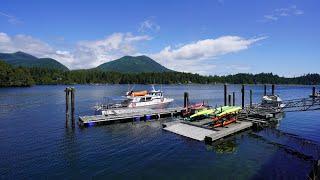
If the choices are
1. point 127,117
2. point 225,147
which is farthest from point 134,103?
point 225,147

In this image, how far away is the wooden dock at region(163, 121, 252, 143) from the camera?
33.3 metres

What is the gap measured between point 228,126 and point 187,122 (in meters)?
5.71

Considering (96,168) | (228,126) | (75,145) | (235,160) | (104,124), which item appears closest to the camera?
(96,168)

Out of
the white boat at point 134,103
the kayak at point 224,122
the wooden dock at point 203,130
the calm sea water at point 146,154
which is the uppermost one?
the white boat at point 134,103

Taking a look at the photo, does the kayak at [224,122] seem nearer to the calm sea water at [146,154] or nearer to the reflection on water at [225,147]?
the calm sea water at [146,154]

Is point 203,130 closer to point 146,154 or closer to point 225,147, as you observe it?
point 225,147

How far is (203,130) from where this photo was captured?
36344mm

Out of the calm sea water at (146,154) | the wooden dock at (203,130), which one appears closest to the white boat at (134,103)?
the calm sea water at (146,154)

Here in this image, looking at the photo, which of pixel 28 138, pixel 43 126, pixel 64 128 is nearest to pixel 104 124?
pixel 64 128

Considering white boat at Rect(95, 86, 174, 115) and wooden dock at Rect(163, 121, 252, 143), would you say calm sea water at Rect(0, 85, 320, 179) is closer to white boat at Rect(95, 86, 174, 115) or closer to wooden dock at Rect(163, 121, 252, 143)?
wooden dock at Rect(163, 121, 252, 143)

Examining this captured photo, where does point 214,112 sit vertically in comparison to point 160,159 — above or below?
above

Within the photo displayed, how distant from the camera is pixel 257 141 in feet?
112

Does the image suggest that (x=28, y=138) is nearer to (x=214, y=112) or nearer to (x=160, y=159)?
(x=160, y=159)

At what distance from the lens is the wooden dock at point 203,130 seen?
33350mm
